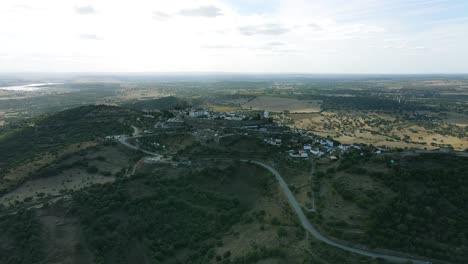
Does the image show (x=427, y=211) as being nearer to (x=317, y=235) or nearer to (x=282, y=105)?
(x=317, y=235)

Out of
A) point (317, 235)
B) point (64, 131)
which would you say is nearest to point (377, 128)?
point (317, 235)

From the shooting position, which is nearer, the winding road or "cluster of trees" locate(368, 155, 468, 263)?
the winding road

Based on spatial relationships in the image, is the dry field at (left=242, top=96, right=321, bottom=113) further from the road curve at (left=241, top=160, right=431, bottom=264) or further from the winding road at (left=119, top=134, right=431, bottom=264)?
the road curve at (left=241, top=160, right=431, bottom=264)

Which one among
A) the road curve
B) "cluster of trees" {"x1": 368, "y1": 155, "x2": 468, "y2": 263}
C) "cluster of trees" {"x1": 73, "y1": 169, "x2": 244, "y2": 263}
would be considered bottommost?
"cluster of trees" {"x1": 73, "y1": 169, "x2": 244, "y2": 263}

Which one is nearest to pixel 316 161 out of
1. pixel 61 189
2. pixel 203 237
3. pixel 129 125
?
pixel 203 237

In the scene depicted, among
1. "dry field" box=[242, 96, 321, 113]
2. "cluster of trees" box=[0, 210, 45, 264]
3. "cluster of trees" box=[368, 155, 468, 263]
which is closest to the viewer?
"cluster of trees" box=[368, 155, 468, 263]

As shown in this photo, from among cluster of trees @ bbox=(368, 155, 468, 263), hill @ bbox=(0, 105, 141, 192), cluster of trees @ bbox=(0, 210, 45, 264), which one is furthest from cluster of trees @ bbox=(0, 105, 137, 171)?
cluster of trees @ bbox=(368, 155, 468, 263)

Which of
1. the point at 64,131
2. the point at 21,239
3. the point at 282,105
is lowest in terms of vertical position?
the point at 21,239

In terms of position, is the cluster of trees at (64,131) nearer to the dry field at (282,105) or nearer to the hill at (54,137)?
the hill at (54,137)
